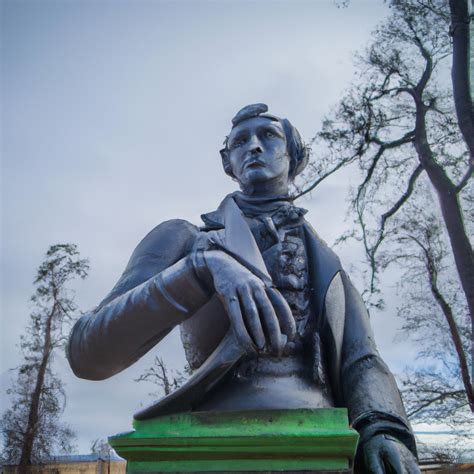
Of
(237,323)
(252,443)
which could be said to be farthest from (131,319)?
(252,443)

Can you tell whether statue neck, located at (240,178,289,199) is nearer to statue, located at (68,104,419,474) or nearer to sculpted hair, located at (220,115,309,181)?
statue, located at (68,104,419,474)

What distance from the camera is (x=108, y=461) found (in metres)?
Answer: 14.2

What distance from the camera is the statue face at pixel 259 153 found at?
3.09 m

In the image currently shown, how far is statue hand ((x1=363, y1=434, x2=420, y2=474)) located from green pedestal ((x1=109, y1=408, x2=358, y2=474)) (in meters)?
0.15

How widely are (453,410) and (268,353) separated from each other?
9407mm

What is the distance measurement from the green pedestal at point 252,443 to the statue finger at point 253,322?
238 mm

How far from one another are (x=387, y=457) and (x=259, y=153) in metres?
1.51

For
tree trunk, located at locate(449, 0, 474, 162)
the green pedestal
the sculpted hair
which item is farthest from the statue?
tree trunk, located at locate(449, 0, 474, 162)

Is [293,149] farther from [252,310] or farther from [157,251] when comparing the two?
[252,310]

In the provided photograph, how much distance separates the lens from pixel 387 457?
2234 mm

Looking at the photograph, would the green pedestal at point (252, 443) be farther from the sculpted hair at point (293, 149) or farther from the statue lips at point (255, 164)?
the sculpted hair at point (293, 149)

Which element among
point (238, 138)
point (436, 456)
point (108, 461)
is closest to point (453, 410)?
point (436, 456)

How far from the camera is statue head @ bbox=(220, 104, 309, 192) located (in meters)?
3.10

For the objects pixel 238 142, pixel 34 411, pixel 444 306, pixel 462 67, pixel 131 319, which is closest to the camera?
pixel 131 319
